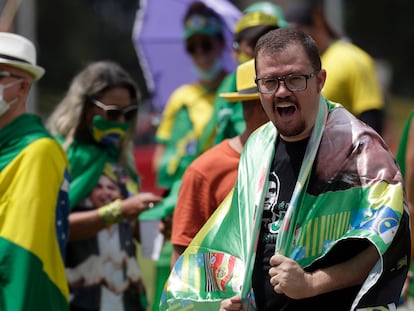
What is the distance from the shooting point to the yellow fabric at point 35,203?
518 cm

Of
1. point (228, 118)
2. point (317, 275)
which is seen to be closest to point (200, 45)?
point (228, 118)

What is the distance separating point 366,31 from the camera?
149 feet

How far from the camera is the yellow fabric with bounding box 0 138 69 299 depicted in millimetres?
5180

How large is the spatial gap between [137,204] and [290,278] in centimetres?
215

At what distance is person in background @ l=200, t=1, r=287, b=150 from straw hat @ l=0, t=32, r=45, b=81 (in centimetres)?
103

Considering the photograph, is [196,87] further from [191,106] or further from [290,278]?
[290,278]

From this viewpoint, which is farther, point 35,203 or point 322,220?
point 35,203

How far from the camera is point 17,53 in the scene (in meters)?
5.53

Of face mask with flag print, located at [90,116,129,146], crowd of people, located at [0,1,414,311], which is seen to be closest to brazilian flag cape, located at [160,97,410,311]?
crowd of people, located at [0,1,414,311]

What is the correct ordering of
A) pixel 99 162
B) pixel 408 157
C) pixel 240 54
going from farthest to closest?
pixel 240 54
pixel 408 157
pixel 99 162

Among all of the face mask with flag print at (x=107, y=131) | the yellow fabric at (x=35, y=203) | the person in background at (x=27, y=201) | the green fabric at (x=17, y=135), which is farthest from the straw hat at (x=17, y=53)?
the face mask with flag print at (x=107, y=131)

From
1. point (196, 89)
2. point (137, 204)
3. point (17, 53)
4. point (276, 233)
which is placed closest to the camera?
point (276, 233)

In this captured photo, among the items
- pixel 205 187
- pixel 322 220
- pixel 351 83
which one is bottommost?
pixel 205 187

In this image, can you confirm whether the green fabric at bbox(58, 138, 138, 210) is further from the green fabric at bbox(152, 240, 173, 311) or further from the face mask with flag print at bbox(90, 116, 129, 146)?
the green fabric at bbox(152, 240, 173, 311)
